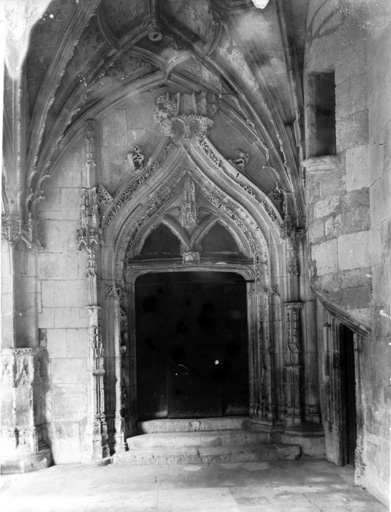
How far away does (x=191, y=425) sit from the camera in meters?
8.71

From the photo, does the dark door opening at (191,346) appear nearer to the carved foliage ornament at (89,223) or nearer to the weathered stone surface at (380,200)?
the carved foliage ornament at (89,223)

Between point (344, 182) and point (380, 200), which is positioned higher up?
point (344, 182)

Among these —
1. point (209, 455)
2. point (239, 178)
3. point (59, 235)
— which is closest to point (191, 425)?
point (209, 455)

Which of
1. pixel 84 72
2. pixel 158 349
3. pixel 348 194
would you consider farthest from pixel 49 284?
pixel 348 194

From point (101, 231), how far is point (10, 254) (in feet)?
4.08

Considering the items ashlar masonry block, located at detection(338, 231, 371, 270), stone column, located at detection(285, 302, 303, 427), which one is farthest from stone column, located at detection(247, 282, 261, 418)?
ashlar masonry block, located at detection(338, 231, 371, 270)

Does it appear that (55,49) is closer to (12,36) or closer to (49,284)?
(12,36)

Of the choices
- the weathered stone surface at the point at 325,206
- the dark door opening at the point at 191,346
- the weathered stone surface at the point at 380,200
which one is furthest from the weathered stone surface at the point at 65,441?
the weathered stone surface at the point at 380,200

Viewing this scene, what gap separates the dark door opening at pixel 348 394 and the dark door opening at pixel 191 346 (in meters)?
1.73

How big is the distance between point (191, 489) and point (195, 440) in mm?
1642

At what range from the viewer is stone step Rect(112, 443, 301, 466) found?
7.90 m

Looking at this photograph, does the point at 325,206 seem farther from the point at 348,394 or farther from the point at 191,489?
the point at 191,489

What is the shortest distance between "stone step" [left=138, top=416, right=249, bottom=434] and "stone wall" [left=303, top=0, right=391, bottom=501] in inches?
121

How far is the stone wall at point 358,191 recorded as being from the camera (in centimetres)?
509
